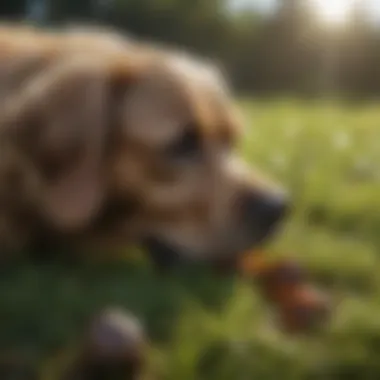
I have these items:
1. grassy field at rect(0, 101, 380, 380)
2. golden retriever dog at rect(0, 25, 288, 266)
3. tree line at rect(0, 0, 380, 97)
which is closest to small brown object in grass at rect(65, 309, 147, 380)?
grassy field at rect(0, 101, 380, 380)

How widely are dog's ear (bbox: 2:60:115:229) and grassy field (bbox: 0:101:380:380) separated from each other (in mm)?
69

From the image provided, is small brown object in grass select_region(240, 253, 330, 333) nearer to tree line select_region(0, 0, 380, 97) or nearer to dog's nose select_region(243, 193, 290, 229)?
dog's nose select_region(243, 193, 290, 229)

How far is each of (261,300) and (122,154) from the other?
22 cm

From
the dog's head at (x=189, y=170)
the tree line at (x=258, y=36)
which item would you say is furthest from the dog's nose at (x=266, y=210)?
the tree line at (x=258, y=36)

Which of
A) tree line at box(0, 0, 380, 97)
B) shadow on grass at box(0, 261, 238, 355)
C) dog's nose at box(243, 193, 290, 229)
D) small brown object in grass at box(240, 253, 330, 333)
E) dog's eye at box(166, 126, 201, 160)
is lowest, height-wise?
shadow on grass at box(0, 261, 238, 355)

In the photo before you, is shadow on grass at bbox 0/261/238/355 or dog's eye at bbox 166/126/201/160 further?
dog's eye at bbox 166/126/201/160

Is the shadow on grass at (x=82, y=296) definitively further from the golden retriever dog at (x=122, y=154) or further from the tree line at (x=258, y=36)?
the tree line at (x=258, y=36)

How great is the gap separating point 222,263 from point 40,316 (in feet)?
0.66

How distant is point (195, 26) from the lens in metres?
1.06

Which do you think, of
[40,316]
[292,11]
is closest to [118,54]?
[292,11]

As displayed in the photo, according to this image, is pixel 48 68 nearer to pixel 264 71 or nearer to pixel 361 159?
pixel 264 71

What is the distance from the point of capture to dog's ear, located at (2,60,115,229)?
3.38 feet

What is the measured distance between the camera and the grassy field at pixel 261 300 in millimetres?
929

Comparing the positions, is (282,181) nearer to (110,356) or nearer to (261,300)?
(261,300)
